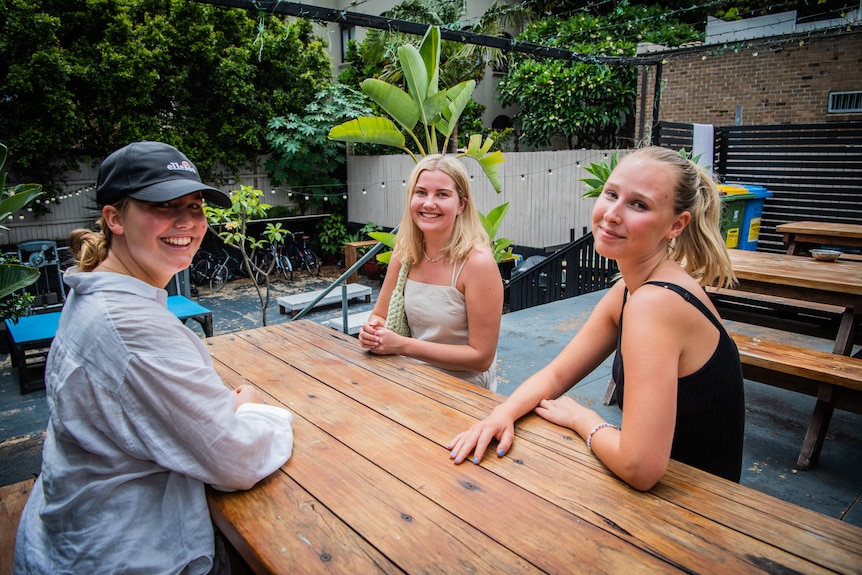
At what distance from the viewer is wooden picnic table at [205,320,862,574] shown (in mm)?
1035

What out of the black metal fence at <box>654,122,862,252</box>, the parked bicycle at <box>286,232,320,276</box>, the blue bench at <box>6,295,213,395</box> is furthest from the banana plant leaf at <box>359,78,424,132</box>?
the parked bicycle at <box>286,232,320,276</box>

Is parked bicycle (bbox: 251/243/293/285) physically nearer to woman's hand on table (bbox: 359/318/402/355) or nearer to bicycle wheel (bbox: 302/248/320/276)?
bicycle wheel (bbox: 302/248/320/276)

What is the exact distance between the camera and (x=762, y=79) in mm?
10617

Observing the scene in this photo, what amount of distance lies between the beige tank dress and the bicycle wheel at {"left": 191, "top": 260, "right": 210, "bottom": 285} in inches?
392

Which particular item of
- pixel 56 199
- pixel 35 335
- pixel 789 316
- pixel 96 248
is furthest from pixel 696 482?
pixel 56 199

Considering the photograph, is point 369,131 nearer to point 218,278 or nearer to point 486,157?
point 486,157

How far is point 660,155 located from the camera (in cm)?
148

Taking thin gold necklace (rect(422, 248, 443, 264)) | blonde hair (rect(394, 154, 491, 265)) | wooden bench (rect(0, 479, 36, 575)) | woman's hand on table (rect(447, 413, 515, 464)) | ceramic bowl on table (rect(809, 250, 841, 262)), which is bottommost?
wooden bench (rect(0, 479, 36, 575))

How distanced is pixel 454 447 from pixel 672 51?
40.9 ft

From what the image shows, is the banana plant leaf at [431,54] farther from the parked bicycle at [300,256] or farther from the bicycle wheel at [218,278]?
the parked bicycle at [300,256]

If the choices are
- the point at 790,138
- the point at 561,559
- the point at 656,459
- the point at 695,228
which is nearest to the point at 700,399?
the point at 656,459

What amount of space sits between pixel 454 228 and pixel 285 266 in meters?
10.3

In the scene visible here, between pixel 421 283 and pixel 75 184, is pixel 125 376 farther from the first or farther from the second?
pixel 75 184

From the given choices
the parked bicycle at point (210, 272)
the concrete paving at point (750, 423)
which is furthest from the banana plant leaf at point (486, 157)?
the parked bicycle at point (210, 272)
